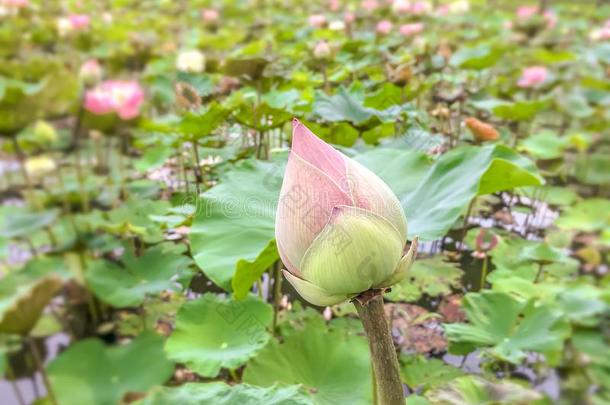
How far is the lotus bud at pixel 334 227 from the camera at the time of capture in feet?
1.27

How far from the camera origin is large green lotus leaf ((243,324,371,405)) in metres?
0.75

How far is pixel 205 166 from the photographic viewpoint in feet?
3.76

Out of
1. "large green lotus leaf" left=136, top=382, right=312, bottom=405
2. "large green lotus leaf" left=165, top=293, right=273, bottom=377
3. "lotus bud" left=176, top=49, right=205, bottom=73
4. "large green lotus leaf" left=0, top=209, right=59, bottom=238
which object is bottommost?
"large green lotus leaf" left=165, top=293, right=273, bottom=377

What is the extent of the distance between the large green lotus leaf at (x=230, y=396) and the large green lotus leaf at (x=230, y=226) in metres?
0.15

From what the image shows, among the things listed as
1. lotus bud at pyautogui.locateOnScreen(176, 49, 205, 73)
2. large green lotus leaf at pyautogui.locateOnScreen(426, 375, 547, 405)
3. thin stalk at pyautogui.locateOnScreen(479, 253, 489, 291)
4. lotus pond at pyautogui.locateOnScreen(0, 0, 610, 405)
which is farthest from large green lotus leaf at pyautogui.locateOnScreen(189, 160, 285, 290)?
lotus bud at pyautogui.locateOnScreen(176, 49, 205, 73)

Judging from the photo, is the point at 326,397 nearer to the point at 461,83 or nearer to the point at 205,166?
the point at 205,166

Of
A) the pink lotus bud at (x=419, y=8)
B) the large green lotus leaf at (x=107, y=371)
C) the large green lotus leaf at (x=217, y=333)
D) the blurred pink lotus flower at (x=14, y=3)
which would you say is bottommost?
the large green lotus leaf at (x=107, y=371)

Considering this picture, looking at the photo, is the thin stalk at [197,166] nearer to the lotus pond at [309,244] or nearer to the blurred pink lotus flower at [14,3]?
the lotus pond at [309,244]

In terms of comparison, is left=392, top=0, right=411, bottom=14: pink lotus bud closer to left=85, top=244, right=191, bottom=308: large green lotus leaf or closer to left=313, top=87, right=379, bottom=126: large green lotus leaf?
left=313, top=87, right=379, bottom=126: large green lotus leaf

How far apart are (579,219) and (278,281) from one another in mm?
775

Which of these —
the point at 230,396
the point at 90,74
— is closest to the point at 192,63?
the point at 90,74

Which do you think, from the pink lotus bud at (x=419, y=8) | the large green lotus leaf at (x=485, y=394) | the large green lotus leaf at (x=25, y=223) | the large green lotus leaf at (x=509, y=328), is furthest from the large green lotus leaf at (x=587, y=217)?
the pink lotus bud at (x=419, y=8)

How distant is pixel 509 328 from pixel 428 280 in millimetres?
279

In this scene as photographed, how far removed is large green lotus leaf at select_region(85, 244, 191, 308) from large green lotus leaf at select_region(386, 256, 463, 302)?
15.6 inches
